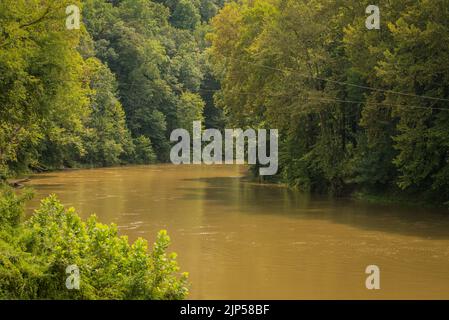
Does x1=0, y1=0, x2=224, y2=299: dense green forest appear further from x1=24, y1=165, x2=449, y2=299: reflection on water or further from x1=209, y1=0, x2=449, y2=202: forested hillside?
x1=209, y1=0, x2=449, y2=202: forested hillside

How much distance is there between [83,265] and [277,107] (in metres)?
31.0

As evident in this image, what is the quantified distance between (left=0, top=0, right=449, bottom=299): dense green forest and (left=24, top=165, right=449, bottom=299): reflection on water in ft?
6.55

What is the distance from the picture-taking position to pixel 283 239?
25.3 m

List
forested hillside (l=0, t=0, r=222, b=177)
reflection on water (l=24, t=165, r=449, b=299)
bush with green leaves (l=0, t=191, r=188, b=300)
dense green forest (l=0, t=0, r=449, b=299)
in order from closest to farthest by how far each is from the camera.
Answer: bush with green leaves (l=0, t=191, r=188, b=300) < dense green forest (l=0, t=0, r=449, b=299) < reflection on water (l=24, t=165, r=449, b=299) < forested hillside (l=0, t=0, r=222, b=177)

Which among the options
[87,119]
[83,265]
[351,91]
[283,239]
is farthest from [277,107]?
[87,119]

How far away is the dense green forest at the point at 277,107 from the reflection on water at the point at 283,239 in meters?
2.00

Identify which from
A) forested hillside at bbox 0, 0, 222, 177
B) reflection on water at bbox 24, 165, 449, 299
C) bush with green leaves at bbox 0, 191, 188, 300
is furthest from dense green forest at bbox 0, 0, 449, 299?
reflection on water at bbox 24, 165, 449, 299

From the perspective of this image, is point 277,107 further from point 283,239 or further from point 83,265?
point 83,265

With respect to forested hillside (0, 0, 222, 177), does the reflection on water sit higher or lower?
lower

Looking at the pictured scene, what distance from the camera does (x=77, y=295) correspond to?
12.7 meters

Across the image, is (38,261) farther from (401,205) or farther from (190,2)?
(190,2)

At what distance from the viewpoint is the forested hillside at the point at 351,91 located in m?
31.5

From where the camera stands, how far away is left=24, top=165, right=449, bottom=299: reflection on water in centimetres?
1753

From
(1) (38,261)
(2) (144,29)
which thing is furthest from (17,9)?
(2) (144,29)
